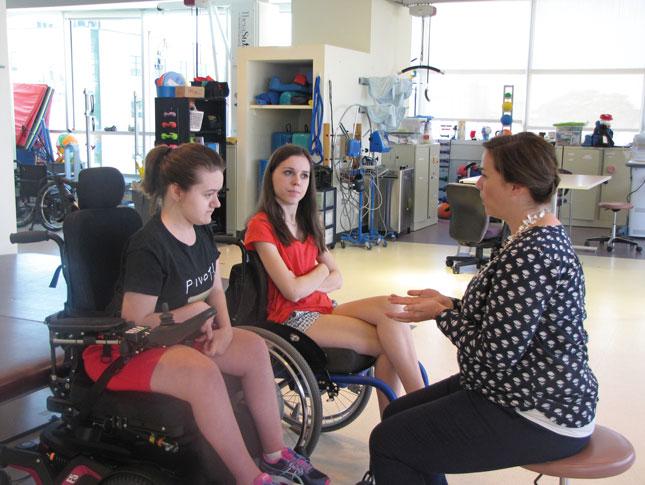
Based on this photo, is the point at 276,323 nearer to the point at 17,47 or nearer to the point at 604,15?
the point at 604,15

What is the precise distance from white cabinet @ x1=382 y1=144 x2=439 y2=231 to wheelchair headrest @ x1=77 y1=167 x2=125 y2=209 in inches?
234

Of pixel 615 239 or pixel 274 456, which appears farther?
pixel 615 239

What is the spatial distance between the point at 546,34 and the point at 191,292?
29.6ft

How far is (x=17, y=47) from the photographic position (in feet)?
39.8

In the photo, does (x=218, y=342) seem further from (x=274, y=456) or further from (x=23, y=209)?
(x=23, y=209)

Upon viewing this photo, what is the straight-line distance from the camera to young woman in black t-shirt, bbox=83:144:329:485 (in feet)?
6.18

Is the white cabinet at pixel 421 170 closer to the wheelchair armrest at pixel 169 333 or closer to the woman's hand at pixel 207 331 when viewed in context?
the woman's hand at pixel 207 331

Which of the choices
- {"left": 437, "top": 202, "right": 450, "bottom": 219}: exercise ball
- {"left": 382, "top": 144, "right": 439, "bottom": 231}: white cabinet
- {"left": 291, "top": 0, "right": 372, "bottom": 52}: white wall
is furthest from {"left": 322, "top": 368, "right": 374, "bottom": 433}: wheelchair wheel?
{"left": 437, "top": 202, "right": 450, "bottom": 219}: exercise ball

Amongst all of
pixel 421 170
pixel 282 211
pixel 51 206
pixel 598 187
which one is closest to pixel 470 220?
pixel 421 170

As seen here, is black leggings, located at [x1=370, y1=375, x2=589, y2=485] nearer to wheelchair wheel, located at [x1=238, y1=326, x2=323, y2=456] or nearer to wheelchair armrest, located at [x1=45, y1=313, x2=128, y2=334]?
wheelchair wheel, located at [x1=238, y1=326, x2=323, y2=456]

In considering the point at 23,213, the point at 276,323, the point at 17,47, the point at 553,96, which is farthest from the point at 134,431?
the point at 17,47

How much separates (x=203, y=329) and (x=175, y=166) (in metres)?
0.51

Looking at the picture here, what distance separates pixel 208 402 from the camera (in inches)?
73.5

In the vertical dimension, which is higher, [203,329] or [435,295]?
[435,295]
